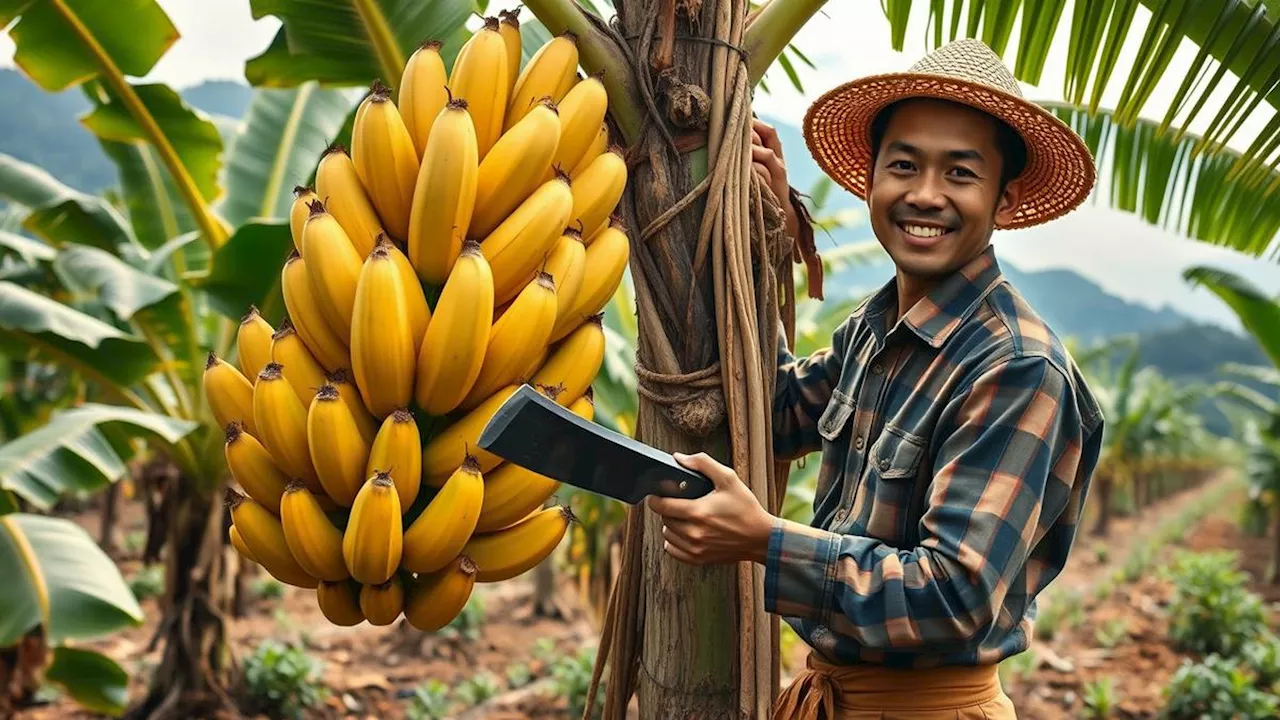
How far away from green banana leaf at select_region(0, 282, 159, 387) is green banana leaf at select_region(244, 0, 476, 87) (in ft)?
4.91

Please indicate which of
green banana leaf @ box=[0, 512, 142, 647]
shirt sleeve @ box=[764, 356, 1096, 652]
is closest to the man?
shirt sleeve @ box=[764, 356, 1096, 652]

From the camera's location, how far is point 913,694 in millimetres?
1442

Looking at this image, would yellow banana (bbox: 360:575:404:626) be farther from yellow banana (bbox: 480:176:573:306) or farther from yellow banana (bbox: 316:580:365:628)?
yellow banana (bbox: 480:176:573:306)

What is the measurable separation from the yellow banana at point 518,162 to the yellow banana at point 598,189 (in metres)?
0.06

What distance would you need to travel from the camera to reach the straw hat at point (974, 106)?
141 cm

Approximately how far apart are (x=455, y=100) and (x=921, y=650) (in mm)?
898

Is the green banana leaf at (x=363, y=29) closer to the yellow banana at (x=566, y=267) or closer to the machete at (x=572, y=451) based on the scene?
the yellow banana at (x=566, y=267)

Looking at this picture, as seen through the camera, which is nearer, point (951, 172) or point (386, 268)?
point (386, 268)

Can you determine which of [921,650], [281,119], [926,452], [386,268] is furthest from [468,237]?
[281,119]

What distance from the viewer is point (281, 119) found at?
4.54 m

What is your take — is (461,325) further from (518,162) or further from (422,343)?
(518,162)

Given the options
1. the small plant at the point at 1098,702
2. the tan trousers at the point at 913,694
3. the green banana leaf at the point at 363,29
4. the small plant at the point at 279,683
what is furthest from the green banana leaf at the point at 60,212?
the small plant at the point at 1098,702

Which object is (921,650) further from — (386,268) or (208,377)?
(208,377)

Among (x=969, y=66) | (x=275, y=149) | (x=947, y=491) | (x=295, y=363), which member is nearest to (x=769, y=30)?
(x=969, y=66)
